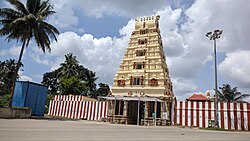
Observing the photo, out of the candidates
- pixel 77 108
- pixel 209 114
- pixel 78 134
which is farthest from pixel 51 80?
pixel 78 134

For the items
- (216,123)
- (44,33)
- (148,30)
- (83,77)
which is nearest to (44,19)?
(44,33)

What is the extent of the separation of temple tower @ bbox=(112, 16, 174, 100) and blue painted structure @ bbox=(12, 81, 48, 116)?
955 cm

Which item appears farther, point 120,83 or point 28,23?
point 120,83

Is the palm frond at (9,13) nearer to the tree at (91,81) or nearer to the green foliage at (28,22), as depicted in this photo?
the green foliage at (28,22)

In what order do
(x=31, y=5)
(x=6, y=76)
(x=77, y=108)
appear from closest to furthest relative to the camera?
(x=31, y=5) → (x=77, y=108) → (x=6, y=76)

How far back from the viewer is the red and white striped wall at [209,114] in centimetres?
2125

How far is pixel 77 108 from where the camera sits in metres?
29.5

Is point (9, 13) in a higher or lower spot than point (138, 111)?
higher

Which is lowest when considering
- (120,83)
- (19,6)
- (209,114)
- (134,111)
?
(134,111)

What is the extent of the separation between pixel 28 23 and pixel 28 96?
284 inches

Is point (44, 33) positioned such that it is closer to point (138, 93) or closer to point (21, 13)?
point (21, 13)

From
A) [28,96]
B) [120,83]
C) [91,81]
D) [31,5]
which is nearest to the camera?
[28,96]

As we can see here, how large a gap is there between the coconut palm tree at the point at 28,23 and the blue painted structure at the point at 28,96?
4.01 feet

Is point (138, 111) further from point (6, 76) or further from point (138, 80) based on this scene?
A: point (6, 76)
